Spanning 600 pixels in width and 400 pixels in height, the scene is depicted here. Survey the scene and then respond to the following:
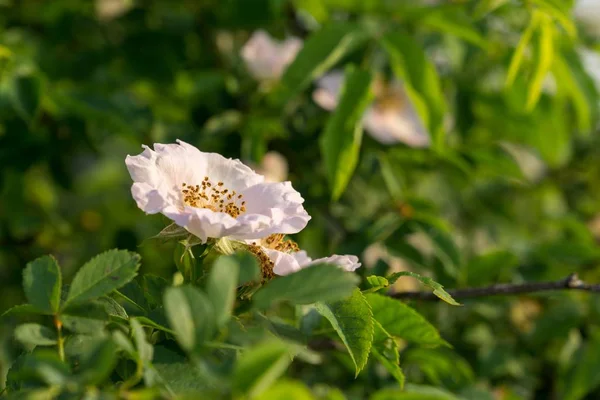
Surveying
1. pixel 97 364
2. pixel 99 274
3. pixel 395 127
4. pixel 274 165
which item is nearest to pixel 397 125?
pixel 395 127

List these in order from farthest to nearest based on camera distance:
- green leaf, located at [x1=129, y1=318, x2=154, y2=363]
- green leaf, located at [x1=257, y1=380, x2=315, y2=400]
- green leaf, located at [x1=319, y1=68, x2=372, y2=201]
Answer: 1. green leaf, located at [x1=319, y1=68, x2=372, y2=201]
2. green leaf, located at [x1=129, y1=318, x2=154, y2=363]
3. green leaf, located at [x1=257, y1=380, x2=315, y2=400]

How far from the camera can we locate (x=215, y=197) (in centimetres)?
83

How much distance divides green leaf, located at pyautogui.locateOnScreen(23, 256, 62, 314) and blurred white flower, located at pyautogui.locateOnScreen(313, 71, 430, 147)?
79cm

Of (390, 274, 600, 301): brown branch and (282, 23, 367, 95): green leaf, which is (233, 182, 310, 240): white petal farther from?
(282, 23, 367, 95): green leaf

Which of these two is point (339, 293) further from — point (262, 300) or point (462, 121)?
point (462, 121)

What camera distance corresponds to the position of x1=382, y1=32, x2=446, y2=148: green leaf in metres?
1.23

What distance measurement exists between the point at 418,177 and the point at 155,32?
64cm

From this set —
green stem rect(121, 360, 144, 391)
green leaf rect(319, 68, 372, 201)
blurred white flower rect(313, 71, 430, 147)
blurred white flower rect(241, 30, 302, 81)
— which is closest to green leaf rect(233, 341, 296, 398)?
green stem rect(121, 360, 144, 391)

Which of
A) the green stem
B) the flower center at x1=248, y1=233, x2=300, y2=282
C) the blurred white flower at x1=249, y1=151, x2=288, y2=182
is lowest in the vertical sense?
the blurred white flower at x1=249, y1=151, x2=288, y2=182

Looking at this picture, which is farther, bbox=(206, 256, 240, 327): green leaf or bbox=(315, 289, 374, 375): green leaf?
bbox=(315, 289, 374, 375): green leaf

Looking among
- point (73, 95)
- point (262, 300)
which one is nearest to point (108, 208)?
point (73, 95)

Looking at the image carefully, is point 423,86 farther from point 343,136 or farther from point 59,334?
point 59,334

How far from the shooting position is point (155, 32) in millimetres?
1672

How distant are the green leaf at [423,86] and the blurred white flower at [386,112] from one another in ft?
0.35
